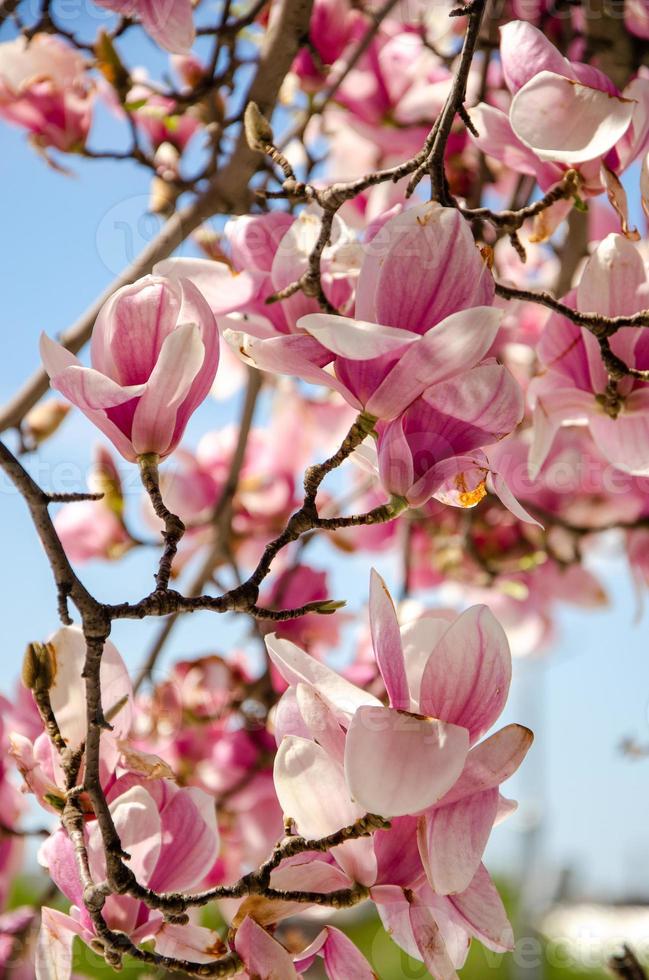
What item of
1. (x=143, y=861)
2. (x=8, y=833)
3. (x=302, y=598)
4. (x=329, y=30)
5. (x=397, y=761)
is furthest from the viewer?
(x=302, y=598)

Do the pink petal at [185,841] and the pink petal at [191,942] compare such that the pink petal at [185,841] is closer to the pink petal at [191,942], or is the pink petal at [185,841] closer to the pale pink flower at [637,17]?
the pink petal at [191,942]

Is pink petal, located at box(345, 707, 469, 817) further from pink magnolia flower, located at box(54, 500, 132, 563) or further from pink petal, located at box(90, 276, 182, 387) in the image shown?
pink magnolia flower, located at box(54, 500, 132, 563)

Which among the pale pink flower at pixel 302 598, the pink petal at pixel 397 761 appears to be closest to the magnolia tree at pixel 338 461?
the pink petal at pixel 397 761

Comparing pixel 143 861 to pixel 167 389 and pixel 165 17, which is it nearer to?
pixel 167 389

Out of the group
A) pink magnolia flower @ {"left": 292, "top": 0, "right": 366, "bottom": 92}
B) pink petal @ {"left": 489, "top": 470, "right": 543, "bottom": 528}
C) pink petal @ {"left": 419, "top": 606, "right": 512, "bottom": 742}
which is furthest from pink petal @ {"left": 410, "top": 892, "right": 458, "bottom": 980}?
pink magnolia flower @ {"left": 292, "top": 0, "right": 366, "bottom": 92}

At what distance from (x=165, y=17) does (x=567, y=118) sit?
11.8 inches

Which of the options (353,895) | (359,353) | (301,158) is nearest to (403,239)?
(359,353)

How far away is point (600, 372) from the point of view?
2.21 feet

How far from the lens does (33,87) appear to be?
1.08 metres

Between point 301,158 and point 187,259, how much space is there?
800mm

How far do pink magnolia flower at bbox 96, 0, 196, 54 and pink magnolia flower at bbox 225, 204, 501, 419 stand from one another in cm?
30

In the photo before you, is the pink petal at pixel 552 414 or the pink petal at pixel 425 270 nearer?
the pink petal at pixel 425 270

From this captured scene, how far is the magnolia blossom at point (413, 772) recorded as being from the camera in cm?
47

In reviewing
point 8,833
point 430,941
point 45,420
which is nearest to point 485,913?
point 430,941
